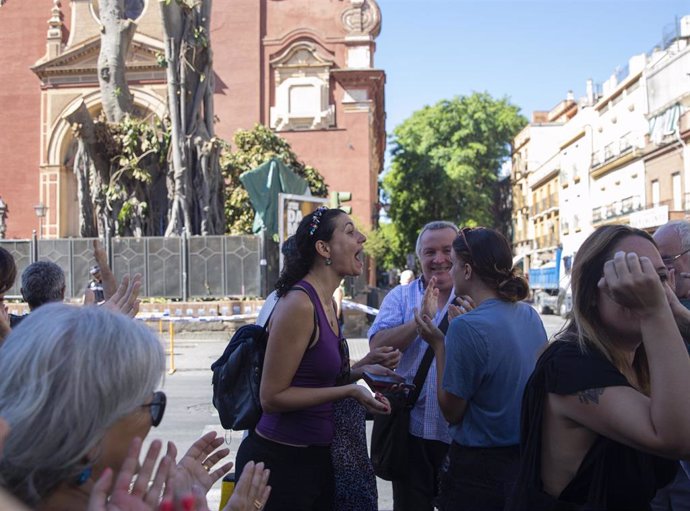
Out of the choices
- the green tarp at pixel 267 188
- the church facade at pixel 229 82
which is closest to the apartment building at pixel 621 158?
the green tarp at pixel 267 188

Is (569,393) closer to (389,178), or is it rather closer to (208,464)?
(208,464)

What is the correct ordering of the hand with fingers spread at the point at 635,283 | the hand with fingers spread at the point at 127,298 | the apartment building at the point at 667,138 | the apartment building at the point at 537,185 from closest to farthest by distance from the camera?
1. the hand with fingers spread at the point at 635,283
2. the hand with fingers spread at the point at 127,298
3. the apartment building at the point at 667,138
4. the apartment building at the point at 537,185

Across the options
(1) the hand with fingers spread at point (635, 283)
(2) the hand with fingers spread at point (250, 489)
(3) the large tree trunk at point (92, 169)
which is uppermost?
(3) the large tree trunk at point (92, 169)

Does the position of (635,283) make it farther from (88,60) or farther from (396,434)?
(88,60)

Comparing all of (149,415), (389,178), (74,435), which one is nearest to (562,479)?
(149,415)

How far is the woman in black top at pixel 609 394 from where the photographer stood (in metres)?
2.03

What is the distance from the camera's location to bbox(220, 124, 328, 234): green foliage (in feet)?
90.6

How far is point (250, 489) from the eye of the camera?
225 centimetres

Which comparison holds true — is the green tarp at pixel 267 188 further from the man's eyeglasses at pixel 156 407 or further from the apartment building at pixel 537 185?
the apartment building at pixel 537 185

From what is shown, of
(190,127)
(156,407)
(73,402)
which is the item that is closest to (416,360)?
(156,407)

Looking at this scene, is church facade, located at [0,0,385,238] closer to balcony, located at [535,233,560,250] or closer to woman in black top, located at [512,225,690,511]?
balcony, located at [535,233,560,250]

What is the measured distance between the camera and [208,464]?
7.48 ft

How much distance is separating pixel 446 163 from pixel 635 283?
4849 cm

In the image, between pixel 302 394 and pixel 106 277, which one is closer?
pixel 302 394
